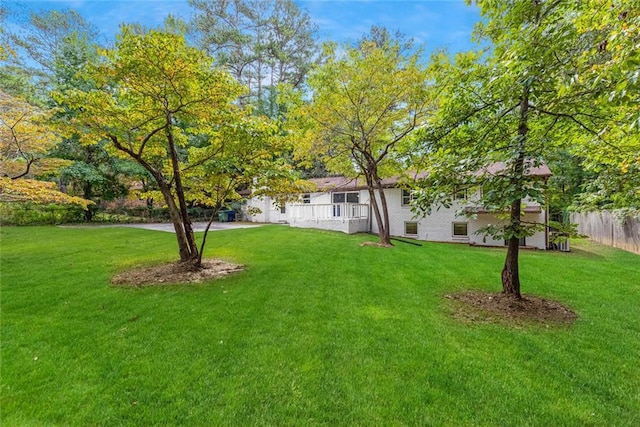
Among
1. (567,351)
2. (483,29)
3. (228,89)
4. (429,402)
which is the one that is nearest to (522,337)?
(567,351)

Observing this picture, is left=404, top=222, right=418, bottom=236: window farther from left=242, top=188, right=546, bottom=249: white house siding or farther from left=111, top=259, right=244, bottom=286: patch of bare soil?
left=111, top=259, right=244, bottom=286: patch of bare soil

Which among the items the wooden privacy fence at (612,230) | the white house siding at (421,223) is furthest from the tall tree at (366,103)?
the wooden privacy fence at (612,230)

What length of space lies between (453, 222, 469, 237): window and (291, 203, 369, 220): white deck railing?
4594 mm

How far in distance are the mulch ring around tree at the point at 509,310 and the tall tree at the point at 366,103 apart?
519 centimetres

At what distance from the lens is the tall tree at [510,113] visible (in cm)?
330

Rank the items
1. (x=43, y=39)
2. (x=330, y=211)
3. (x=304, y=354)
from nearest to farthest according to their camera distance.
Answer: (x=304, y=354) → (x=330, y=211) → (x=43, y=39)

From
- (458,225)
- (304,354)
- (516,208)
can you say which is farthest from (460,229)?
(304,354)

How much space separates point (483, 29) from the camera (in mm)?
4910

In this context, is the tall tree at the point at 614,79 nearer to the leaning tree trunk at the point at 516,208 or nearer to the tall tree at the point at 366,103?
the leaning tree trunk at the point at 516,208

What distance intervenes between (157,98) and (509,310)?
732 centimetres

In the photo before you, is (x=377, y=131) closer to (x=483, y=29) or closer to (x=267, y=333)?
(x=483, y=29)

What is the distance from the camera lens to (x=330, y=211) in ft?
52.1

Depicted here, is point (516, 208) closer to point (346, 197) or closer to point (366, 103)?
point (366, 103)

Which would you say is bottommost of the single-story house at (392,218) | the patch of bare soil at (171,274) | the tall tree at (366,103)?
the patch of bare soil at (171,274)
